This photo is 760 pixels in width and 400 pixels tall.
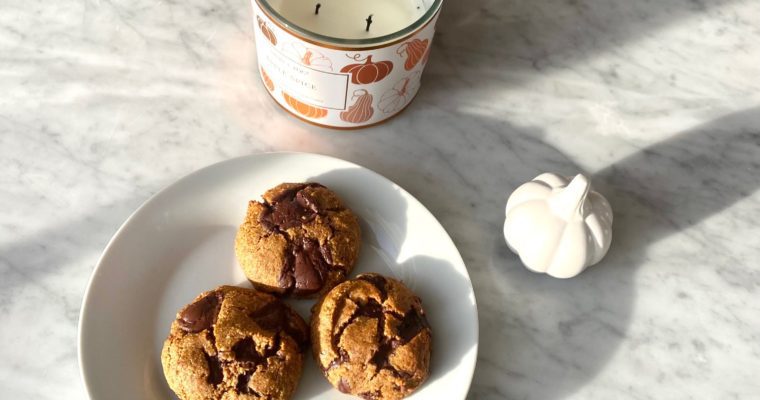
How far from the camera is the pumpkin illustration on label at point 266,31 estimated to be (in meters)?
0.87

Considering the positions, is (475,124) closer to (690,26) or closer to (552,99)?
(552,99)

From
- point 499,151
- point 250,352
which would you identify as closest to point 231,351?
point 250,352

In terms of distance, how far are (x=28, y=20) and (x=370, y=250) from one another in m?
0.60

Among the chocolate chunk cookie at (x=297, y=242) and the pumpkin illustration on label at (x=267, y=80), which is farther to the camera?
the pumpkin illustration on label at (x=267, y=80)

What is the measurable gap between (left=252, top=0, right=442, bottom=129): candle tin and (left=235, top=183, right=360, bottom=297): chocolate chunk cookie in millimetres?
123

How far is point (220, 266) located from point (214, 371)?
16 cm

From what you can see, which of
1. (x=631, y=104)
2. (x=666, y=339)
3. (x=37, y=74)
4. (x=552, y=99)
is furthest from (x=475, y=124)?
(x=37, y=74)

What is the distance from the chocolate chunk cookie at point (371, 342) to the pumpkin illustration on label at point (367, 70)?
0.24m

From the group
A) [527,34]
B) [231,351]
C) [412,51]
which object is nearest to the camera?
[231,351]

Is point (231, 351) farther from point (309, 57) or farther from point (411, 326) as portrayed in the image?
point (309, 57)

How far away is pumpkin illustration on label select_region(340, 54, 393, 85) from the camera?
2.84 feet

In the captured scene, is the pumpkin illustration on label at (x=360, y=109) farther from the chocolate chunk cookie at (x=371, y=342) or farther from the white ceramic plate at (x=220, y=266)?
the chocolate chunk cookie at (x=371, y=342)

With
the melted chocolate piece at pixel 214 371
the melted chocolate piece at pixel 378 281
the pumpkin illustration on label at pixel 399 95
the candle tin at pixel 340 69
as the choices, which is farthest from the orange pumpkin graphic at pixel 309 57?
the melted chocolate piece at pixel 214 371

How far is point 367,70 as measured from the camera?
2.89ft
